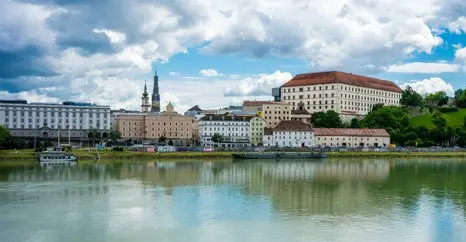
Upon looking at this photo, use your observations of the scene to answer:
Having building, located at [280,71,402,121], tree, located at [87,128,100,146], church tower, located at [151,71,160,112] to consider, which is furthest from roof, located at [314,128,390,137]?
church tower, located at [151,71,160,112]

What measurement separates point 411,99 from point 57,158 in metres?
59.7

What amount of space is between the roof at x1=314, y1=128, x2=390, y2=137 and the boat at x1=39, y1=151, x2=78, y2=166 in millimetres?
31754

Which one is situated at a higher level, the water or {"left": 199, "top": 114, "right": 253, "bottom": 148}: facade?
{"left": 199, "top": 114, "right": 253, "bottom": 148}: facade

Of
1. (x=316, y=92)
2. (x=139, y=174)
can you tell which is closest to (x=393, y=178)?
(x=139, y=174)

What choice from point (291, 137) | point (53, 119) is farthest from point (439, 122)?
point (53, 119)

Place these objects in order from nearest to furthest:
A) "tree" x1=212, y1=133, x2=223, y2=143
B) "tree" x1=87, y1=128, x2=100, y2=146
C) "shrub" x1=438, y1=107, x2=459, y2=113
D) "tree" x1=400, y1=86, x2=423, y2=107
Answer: "tree" x1=212, y1=133, x2=223, y2=143 → "tree" x1=87, y1=128, x2=100, y2=146 → "shrub" x1=438, y1=107, x2=459, y2=113 → "tree" x1=400, y1=86, x2=423, y2=107

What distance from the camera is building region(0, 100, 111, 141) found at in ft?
237

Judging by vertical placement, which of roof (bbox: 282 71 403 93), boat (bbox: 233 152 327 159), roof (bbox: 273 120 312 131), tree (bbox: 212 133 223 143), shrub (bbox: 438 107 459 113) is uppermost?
roof (bbox: 282 71 403 93)

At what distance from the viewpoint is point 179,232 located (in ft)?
55.0

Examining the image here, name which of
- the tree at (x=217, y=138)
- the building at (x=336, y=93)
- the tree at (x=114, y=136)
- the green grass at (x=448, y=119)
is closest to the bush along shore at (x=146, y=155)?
the tree at (x=217, y=138)

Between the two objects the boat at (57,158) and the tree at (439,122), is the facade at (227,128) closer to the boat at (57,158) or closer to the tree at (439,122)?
the boat at (57,158)

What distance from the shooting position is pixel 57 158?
45.7 metres

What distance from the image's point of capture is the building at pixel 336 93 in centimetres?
8162

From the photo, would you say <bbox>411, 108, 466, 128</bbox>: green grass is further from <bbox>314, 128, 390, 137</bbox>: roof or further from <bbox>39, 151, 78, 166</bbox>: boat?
<bbox>39, 151, 78, 166</bbox>: boat
